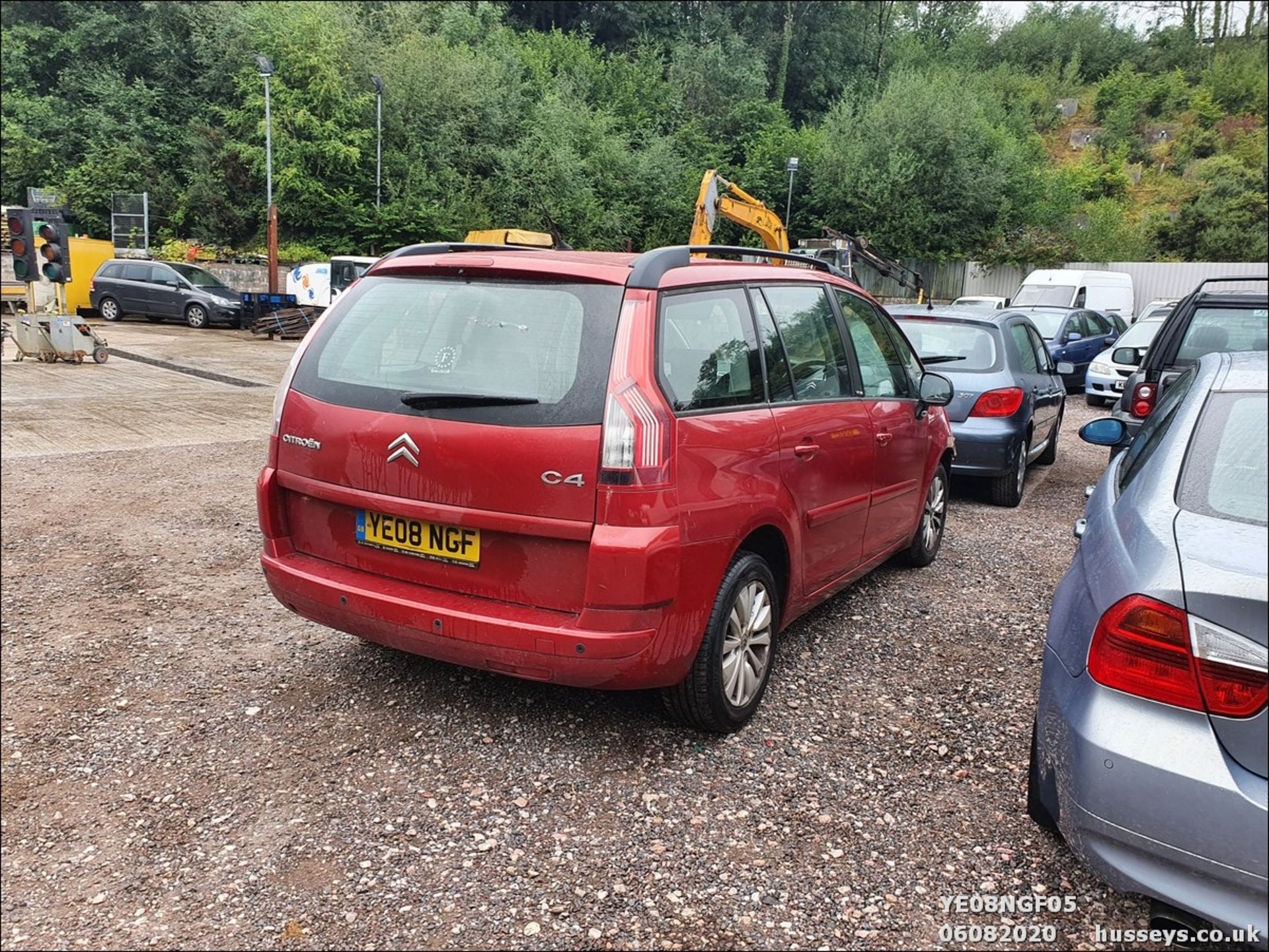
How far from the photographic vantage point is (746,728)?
3602mm

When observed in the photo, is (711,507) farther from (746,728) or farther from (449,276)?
(449,276)

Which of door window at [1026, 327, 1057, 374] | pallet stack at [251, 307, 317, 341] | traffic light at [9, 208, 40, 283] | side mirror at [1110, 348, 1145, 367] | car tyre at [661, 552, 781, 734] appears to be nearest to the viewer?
car tyre at [661, 552, 781, 734]

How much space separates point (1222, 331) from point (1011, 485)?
2.36m

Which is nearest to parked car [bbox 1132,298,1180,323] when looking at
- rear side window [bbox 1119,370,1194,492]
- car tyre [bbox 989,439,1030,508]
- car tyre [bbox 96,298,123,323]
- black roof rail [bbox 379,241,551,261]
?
car tyre [bbox 989,439,1030,508]

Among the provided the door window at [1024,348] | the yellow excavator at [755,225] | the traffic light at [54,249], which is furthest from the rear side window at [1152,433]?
the traffic light at [54,249]

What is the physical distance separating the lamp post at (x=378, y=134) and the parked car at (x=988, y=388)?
27253mm

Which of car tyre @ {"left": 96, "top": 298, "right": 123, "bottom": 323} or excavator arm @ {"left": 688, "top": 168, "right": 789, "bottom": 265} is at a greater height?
excavator arm @ {"left": 688, "top": 168, "right": 789, "bottom": 265}

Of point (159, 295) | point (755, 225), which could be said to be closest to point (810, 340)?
point (755, 225)

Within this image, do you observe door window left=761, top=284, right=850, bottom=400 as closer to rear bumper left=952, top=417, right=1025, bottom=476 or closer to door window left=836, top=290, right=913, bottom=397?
door window left=836, top=290, right=913, bottom=397

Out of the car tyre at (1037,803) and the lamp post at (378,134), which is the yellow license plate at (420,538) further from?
the lamp post at (378,134)

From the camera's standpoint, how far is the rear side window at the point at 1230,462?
56.2 inches

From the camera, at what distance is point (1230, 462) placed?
79.7 inches

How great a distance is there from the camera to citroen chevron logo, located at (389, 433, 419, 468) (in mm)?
3162

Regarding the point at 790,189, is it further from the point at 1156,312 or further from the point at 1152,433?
the point at 1152,433
